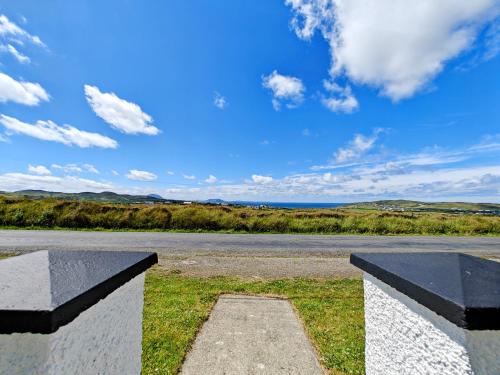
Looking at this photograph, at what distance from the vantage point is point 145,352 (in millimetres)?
3484

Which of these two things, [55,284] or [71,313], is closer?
[71,313]

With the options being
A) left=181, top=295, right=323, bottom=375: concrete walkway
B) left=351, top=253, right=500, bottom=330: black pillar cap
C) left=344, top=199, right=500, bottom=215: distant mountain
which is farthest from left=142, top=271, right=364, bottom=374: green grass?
left=344, top=199, right=500, bottom=215: distant mountain

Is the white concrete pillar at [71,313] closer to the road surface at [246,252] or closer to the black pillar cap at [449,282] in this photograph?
the black pillar cap at [449,282]

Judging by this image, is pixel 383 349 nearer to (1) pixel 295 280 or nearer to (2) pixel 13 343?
(2) pixel 13 343

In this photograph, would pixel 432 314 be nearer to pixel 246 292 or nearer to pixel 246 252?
pixel 246 292

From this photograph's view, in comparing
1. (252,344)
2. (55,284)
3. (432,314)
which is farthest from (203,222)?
(432,314)

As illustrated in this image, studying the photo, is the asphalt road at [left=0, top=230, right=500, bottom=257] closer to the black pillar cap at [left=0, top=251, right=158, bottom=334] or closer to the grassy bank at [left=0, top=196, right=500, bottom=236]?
the grassy bank at [left=0, top=196, right=500, bottom=236]

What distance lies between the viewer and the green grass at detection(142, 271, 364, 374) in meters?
3.43

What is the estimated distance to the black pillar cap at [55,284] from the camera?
105cm

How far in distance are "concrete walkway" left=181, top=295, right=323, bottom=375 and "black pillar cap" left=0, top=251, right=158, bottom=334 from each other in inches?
77.1

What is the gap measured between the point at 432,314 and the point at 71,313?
1767 millimetres

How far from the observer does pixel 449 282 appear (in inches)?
57.8

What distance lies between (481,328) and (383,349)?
3.43 feet

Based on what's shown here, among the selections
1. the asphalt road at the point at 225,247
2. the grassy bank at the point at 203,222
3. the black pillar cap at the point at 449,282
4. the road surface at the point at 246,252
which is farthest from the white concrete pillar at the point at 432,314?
the grassy bank at the point at 203,222
